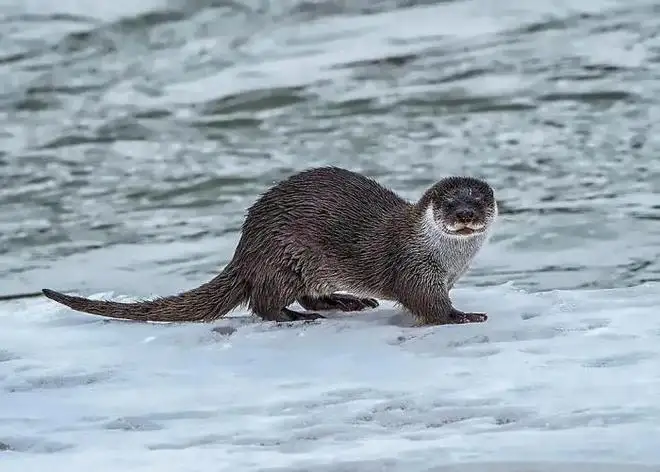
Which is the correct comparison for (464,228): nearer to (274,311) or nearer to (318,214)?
(318,214)

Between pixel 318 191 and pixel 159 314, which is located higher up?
pixel 318 191

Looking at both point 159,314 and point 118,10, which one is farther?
point 118,10

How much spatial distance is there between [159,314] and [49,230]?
3522 millimetres

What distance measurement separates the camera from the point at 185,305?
5348mm

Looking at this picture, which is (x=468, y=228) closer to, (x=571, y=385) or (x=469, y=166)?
(x=571, y=385)

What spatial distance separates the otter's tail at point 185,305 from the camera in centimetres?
530

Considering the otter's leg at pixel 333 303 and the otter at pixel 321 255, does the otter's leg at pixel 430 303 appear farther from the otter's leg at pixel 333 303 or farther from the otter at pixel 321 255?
Answer: the otter's leg at pixel 333 303

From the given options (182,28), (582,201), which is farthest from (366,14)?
(582,201)

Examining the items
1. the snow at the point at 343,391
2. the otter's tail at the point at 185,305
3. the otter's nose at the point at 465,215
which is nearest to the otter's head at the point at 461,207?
the otter's nose at the point at 465,215

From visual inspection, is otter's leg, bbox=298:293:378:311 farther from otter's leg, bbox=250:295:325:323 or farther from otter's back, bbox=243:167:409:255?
otter's back, bbox=243:167:409:255

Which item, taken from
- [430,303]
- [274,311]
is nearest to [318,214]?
[274,311]

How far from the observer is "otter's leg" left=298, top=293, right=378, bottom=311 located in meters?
5.52

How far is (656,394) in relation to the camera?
3.85m

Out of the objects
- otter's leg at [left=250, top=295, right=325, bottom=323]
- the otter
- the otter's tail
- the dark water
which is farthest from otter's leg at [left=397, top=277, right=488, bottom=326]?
the dark water
